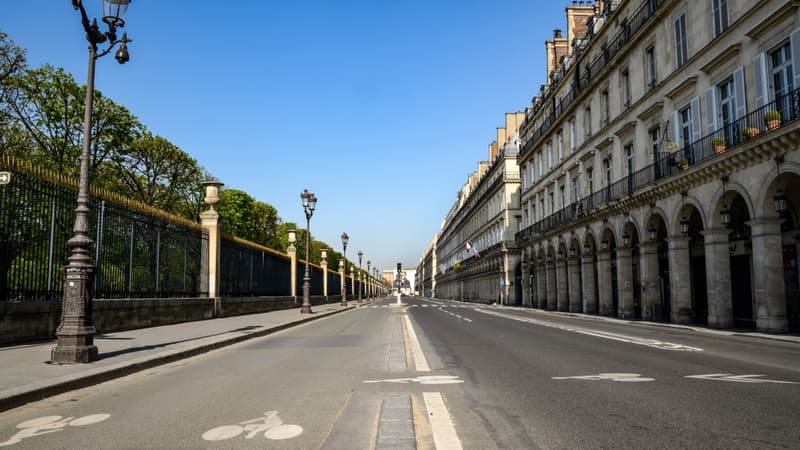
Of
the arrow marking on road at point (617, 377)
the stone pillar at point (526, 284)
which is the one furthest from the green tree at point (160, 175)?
the arrow marking on road at point (617, 377)

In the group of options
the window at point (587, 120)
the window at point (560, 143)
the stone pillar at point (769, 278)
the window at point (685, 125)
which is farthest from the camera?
the window at point (560, 143)

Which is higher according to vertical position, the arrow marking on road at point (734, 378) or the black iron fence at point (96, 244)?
the black iron fence at point (96, 244)

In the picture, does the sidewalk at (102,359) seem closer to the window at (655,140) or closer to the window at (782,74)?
the window at (782,74)

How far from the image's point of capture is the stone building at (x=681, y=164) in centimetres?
1786

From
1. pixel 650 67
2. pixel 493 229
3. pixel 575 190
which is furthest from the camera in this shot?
pixel 493 229

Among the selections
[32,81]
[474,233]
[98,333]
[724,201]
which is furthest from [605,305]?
[474,233]

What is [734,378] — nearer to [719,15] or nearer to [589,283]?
[719,15]

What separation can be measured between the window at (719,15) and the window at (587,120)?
14.1m

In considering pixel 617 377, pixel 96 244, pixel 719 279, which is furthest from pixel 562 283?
pixel 617 377

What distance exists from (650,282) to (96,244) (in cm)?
2243

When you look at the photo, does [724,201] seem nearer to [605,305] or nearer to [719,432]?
[605,305]

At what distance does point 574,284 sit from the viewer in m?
38.1

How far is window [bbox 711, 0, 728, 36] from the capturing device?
20719mm

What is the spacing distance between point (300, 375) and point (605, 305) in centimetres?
2708
